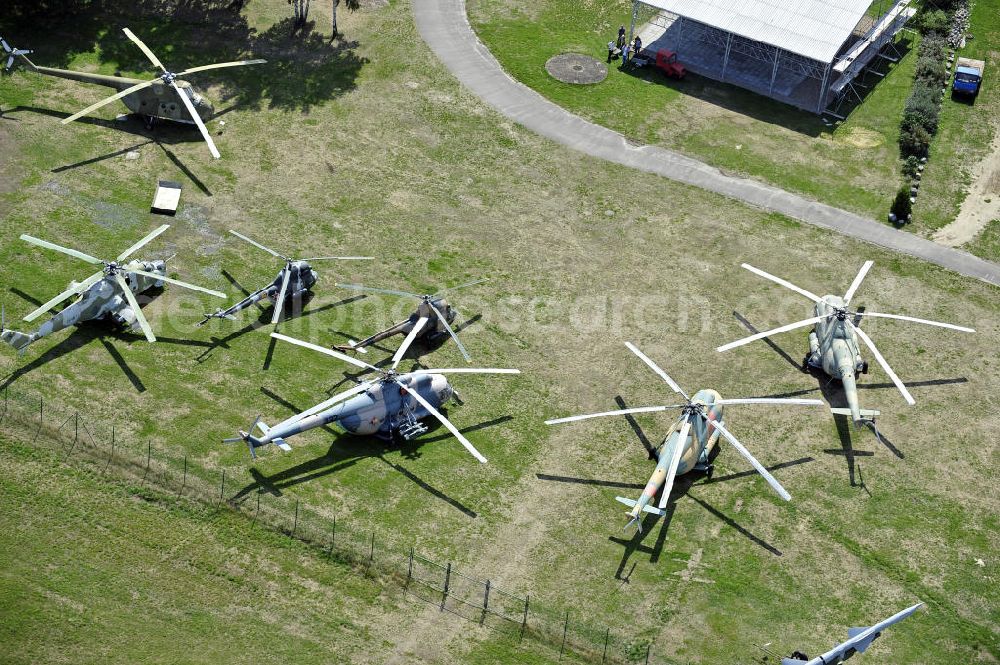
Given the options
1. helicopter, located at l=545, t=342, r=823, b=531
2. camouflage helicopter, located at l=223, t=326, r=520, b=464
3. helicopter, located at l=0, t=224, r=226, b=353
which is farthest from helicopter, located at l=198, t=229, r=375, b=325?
helicopter, located at l=545, t=342, r=823, b=531

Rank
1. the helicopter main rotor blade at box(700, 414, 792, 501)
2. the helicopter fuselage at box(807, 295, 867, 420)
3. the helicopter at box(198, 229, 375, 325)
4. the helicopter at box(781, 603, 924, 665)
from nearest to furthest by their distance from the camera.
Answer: the helicopter at box(781, 603, 924, 665) → the helicopter main rotor blade at box(700, 414, 792, 501) → the helicopter fuselage at box(807, 295, 867, 420) → the helicopter at box(198, 229, 375, 325)

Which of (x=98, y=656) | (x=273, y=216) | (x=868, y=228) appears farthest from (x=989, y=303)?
(x=98, y=656)

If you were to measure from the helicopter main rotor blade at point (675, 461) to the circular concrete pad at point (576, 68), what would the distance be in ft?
125

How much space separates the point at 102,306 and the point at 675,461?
31.7m

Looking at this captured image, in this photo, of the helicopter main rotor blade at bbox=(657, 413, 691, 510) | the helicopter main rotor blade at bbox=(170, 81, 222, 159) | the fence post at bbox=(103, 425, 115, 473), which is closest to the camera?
the helicopter main rotor blade at bbox=(657, 413, 691, 510)

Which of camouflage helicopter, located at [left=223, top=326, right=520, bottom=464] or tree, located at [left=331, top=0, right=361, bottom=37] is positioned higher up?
tree, located at [left=331, top=0, right=361, bottom=37]

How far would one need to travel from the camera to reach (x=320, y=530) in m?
47.6

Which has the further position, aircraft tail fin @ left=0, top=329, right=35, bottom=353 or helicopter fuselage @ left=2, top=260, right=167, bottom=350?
helicopter fuselage @ left=2, top=260, right=167, bottom=350

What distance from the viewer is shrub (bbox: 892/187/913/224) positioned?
216 ft

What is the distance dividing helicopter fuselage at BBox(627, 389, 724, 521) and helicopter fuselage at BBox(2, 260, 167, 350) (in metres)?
29.8

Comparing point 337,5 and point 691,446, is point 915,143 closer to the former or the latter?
point 691,446

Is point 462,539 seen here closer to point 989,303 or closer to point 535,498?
point 535,498

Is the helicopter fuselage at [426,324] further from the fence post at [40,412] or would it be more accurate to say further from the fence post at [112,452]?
the fence post at [40,412]

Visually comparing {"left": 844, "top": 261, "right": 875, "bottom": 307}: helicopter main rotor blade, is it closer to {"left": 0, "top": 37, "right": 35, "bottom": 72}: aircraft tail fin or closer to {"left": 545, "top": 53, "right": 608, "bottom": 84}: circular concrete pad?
{"left": 545, "top": 53, "right": 608, "bottom": 84}: circular concrete pad
